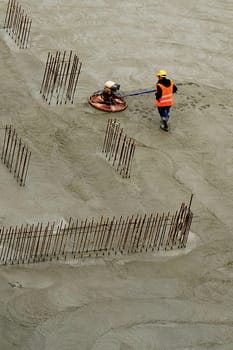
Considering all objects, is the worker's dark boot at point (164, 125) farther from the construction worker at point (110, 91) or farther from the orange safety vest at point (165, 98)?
the construction worker at point (110, 91)

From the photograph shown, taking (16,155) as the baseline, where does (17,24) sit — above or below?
above

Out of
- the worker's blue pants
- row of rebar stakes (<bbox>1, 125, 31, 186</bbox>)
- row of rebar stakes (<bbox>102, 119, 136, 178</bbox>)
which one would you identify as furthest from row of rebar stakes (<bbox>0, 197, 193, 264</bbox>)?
the worker's blue pants

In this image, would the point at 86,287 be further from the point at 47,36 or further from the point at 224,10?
the point at 224,10

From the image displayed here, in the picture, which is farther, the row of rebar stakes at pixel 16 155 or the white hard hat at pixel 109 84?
the white hard hat at pixel 109 84

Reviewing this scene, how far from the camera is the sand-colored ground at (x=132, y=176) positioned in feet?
54.9

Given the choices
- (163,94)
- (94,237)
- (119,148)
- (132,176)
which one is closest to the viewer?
(94,237)

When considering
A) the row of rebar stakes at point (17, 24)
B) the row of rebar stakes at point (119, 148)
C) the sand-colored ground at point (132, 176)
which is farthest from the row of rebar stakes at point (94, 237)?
the row of rebar stakes at point (17, 24)

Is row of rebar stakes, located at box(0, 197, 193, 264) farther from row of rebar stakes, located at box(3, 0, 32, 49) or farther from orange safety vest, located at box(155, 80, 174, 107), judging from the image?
row of rebar stakes, located at box(3, 0, 32, 49)

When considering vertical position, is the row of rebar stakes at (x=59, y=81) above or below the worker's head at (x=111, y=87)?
below

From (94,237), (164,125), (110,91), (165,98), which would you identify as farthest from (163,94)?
(94,237)

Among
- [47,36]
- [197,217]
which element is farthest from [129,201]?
[47,36]

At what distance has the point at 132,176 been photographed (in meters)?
21.8

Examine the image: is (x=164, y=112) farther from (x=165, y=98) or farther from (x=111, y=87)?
(x=111, y=87)

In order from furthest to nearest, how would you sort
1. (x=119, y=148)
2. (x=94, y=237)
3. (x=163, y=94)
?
(x=163, y=94), (x=119, y=148), (x=94, y=237)
